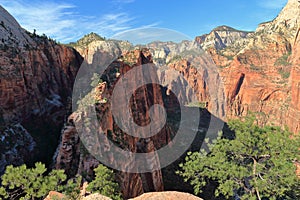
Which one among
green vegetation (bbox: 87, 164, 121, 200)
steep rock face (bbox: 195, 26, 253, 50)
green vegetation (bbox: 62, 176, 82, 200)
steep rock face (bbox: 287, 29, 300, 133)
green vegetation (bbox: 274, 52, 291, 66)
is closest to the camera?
green vegetation (bbox: 62, 176, 82, 200)

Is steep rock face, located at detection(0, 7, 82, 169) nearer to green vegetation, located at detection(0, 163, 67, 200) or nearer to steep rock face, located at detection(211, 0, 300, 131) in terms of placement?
green vegetation, located at detection(0, 163, 67, 200)

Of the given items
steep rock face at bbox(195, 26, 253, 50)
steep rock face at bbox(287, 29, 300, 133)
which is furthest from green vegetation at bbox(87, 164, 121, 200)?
steep rock face at bbox(195, 26, 253, 50)

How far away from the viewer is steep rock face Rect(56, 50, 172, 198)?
62.0ft

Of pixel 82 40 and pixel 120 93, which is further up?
pixel 82 40

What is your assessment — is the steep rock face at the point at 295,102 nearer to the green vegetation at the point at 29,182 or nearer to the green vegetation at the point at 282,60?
the green vegetation at the point at 282,60

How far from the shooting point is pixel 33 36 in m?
33.2

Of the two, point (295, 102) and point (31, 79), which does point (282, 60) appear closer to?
point (295, 102)

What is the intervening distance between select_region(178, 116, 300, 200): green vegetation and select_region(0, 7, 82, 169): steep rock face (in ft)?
52.3

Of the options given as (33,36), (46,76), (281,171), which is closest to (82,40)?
(33,36)

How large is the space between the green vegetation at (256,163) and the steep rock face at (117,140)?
806 centimetres

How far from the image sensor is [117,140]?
900 inches

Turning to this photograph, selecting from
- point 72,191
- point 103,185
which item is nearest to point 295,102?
point 103,185

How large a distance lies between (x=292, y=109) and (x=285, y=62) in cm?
1958

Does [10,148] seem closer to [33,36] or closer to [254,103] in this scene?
[33,36]
